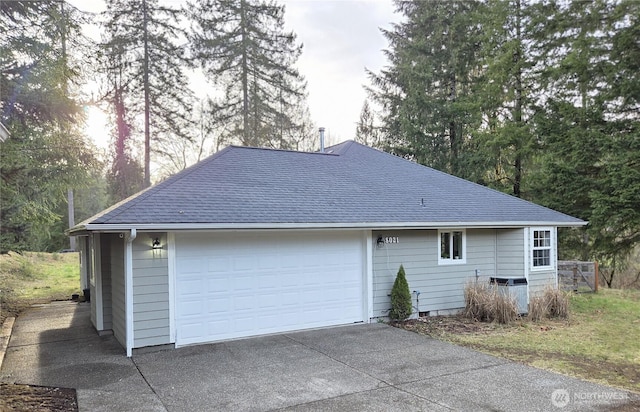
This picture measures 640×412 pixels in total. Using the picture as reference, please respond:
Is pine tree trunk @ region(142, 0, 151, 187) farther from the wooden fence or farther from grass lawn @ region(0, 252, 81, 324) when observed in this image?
the wooden fence

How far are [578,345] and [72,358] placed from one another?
26.8 feet

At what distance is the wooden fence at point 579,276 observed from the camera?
13111 millimetres

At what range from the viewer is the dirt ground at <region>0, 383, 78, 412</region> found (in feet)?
14.4

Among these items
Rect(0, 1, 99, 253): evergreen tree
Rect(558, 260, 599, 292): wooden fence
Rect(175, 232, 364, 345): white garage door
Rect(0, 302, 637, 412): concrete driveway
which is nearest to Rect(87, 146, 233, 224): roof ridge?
Rect(175, 232, 364, 345): white garage door

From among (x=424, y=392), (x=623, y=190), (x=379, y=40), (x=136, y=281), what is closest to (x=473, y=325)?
(x=424, y=392)

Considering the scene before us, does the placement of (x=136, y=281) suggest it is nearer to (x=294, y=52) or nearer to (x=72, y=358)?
(x=72, y=358)

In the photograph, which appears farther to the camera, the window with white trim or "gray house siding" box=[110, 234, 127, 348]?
the window with white trim

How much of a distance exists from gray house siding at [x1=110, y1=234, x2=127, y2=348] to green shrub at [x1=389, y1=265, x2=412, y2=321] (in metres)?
5.02

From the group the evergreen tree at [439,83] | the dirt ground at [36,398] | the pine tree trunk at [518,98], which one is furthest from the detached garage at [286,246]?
the evergreen tree at [439,83]

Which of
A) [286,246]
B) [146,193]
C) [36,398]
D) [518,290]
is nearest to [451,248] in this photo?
[518,290]

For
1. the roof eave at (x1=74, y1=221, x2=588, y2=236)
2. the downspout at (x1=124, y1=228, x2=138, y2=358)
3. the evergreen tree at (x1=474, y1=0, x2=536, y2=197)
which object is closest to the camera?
the roof eave at (x1=74, y1=221, x2=588, y2=236)

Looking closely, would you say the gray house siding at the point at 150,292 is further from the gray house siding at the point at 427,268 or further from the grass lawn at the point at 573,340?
the grass lawn at the point at 573,340

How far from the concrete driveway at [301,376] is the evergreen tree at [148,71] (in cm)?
1300

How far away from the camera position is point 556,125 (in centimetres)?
1548
